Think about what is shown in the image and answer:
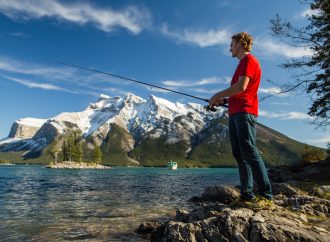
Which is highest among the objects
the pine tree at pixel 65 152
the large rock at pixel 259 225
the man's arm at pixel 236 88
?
the pine tree at pixel 65 152

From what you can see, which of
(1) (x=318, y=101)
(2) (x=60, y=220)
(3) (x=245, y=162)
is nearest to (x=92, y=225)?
(2) (x=60, y=220)

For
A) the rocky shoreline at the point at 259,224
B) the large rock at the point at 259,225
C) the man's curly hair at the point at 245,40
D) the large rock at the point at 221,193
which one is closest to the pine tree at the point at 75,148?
the large rock at the point at 221,193

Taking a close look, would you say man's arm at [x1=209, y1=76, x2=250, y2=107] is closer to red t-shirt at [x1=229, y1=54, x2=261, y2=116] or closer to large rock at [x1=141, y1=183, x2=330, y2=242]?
red t-shirt at [x1=229, y1=54, x2=261, y2=116]

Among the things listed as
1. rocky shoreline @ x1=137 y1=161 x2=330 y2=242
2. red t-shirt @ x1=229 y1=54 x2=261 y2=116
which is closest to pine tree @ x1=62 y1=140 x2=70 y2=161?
rocky shoreline @ x1=137 y1=161 x2=330 y2=242

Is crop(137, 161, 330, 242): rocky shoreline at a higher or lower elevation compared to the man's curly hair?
lower

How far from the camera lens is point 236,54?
27.3 ft

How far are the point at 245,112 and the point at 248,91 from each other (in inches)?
20.7

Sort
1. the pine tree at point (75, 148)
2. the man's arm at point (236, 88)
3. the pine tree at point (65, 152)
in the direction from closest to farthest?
1. the man's arm at point (236, 88)
2. the pine tree at point (75, 148)
3. the pine tree at point (65, 152)

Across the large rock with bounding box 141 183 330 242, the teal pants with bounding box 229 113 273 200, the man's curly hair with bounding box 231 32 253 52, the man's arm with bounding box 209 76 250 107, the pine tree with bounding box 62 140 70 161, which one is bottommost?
the large rock with bounding box 141 183 330 242

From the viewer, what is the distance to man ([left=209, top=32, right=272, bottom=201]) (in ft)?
25.1

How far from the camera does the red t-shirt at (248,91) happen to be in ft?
25.2

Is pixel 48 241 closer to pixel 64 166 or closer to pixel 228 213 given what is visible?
pixel 228 213

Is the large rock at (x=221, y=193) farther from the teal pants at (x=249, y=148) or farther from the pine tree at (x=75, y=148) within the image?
the pine tree at (x=75, y=148)

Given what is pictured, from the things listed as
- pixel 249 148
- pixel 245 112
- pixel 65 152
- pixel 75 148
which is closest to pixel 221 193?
pixel 249 148
